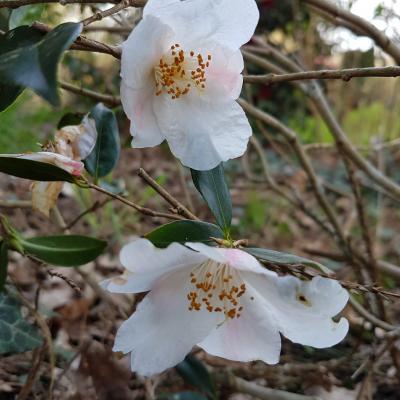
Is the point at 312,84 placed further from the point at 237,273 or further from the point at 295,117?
the point at 295,117

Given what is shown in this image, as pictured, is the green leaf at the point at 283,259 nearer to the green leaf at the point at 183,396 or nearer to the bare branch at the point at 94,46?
the bare branch at the point at 94,46

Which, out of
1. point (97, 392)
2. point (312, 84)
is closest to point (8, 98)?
point (97, 392)

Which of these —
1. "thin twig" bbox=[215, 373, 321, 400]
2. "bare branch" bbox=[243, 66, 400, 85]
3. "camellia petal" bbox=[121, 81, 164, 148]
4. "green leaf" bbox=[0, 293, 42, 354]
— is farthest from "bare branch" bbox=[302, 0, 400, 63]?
"green leaf" bbox=[0, 293, 42, 354]

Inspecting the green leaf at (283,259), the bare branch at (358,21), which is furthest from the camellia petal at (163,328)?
the bare branch at (358,21)

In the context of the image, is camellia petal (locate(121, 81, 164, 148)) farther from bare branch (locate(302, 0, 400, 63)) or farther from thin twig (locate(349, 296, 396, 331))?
thin twig (locate(349, 296, 396, 331))

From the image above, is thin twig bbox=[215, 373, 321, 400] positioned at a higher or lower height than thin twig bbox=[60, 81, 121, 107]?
lower

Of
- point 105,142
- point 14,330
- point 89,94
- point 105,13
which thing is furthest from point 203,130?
point 14,330
